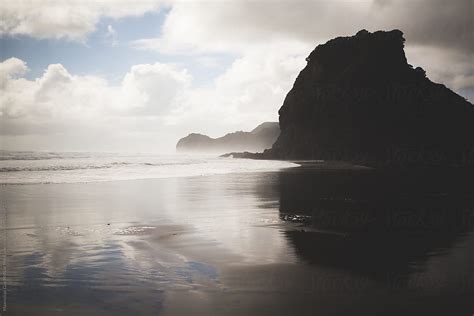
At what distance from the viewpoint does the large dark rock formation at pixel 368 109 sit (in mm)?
84125

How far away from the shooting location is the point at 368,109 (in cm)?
9162

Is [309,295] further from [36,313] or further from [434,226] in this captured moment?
[434,226]

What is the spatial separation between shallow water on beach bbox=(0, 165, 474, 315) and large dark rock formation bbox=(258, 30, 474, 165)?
69.3 meters

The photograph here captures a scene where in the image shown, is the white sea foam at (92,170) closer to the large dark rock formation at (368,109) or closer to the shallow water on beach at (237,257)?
the shallow water on beach at (237,257)

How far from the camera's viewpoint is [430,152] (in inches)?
2923

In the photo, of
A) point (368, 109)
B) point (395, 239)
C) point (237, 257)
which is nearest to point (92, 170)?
point (237, 257)

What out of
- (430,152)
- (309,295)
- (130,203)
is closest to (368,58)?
(430,152)

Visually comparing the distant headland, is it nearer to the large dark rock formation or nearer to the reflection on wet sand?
the large dark rock formation

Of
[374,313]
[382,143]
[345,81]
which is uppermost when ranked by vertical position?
[345,81]

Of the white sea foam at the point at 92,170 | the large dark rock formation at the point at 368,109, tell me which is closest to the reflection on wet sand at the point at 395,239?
the white sea foam at the point at 92,170

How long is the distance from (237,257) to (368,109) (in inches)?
3546

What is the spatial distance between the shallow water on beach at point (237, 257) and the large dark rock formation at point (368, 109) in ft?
227

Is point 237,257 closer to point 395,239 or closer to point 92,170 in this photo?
point 395,239

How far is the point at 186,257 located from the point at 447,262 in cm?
537
